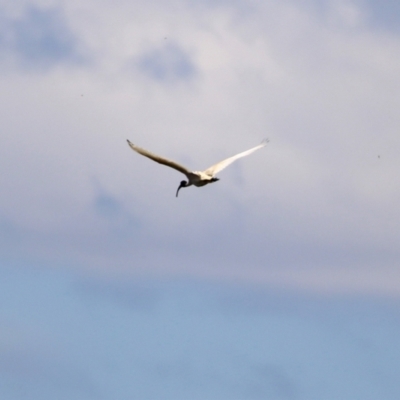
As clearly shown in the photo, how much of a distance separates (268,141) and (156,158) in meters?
12.6

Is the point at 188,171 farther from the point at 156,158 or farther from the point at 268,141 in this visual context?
the point at 268,141

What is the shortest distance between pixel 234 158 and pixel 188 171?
6.25 m

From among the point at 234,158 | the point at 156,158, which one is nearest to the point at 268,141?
the point at 234,158

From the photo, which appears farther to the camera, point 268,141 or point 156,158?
point 268,141

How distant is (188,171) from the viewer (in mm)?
100625

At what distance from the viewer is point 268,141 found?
361 feet

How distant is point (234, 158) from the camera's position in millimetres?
106125

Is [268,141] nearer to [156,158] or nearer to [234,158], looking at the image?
[234,158]

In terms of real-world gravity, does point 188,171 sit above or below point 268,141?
below

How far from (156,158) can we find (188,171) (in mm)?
2293

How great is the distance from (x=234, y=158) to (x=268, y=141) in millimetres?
4591

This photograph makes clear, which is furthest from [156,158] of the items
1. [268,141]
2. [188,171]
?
[268,141]
